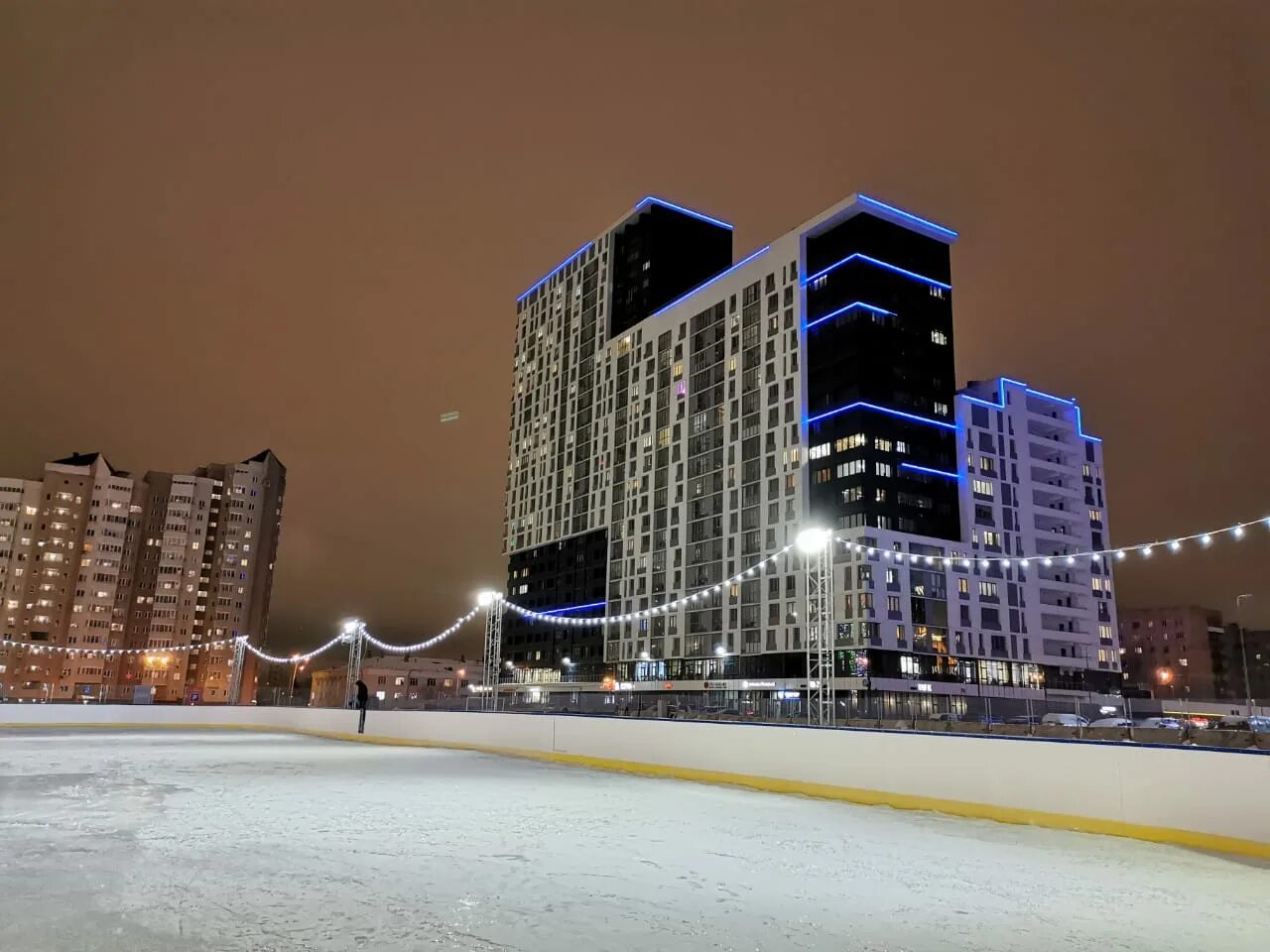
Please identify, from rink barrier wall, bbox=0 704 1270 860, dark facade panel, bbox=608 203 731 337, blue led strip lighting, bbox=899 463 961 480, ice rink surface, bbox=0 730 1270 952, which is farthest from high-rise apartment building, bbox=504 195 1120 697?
ice rink surface, bbox=0 730 1270 952

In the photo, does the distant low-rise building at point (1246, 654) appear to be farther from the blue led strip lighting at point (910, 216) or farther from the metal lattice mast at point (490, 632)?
the metal lattice mast at point (490, 632)

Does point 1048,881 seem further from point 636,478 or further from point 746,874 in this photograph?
point 636,478

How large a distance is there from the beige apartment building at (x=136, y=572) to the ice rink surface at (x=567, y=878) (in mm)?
141505

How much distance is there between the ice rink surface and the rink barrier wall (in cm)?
66

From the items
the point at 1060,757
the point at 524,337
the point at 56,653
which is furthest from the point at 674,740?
the point at 56,653

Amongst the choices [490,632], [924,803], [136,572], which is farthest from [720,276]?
[136,572]

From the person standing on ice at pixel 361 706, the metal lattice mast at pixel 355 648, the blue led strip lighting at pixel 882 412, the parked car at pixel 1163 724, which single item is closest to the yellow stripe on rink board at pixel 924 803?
the person standing on ice at pixel 361 706

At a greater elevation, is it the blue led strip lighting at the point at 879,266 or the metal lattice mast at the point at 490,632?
the blue led strip lighting at the point at 879,266

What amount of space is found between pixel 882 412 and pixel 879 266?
50.7 ft

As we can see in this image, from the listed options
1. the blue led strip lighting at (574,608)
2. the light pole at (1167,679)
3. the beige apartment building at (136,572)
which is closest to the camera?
the light pole at (1167,679)

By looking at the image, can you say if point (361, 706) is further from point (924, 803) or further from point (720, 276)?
point (720, 276)

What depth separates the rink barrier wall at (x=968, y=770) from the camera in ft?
43.8

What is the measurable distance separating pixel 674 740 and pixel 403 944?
17449 mm

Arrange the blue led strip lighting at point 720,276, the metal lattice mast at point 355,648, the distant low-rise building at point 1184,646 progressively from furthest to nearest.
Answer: the distant low-rise building at point 1184,646 → the blue led strip lighting at point 720,276 → the metal lattice mast at point 355,648
